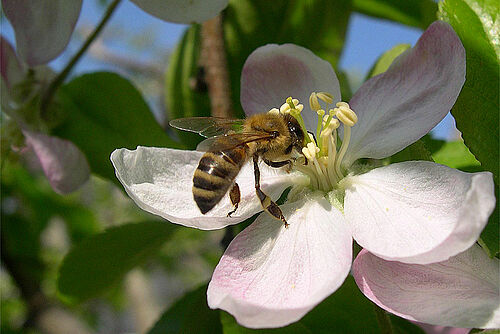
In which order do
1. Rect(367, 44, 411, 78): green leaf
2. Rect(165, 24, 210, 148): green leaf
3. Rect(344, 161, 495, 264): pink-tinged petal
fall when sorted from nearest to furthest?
Rect(344, 161, 495, 264): pink-tinged petal < Rect(367, 44, 411, 78): green leaf < Rect(165, 24, 210, 148): green leaf

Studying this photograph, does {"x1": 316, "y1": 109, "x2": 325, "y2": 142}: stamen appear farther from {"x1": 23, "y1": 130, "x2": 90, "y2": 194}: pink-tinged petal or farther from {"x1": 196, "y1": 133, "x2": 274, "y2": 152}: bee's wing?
{"x1": 23, "y1": 130, "x2": 90, "y2": 194}: pink-tinged petal

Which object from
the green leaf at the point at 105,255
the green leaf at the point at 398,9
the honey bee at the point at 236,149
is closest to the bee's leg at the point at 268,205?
the honey bee at the point at 236,149

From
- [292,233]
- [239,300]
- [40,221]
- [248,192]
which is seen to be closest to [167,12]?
[248,192]

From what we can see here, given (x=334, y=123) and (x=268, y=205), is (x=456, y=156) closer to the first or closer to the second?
(x=334, y=123)

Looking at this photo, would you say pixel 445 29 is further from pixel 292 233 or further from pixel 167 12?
pixel 167 12

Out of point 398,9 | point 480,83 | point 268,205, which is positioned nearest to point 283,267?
point 268,205

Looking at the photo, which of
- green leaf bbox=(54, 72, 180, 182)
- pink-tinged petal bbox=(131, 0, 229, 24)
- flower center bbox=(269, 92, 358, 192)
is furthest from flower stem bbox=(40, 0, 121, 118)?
flower center bbox=(269, 92, 358, 192)

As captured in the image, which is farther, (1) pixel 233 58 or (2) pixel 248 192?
Answer: (1) pixel 233 58
